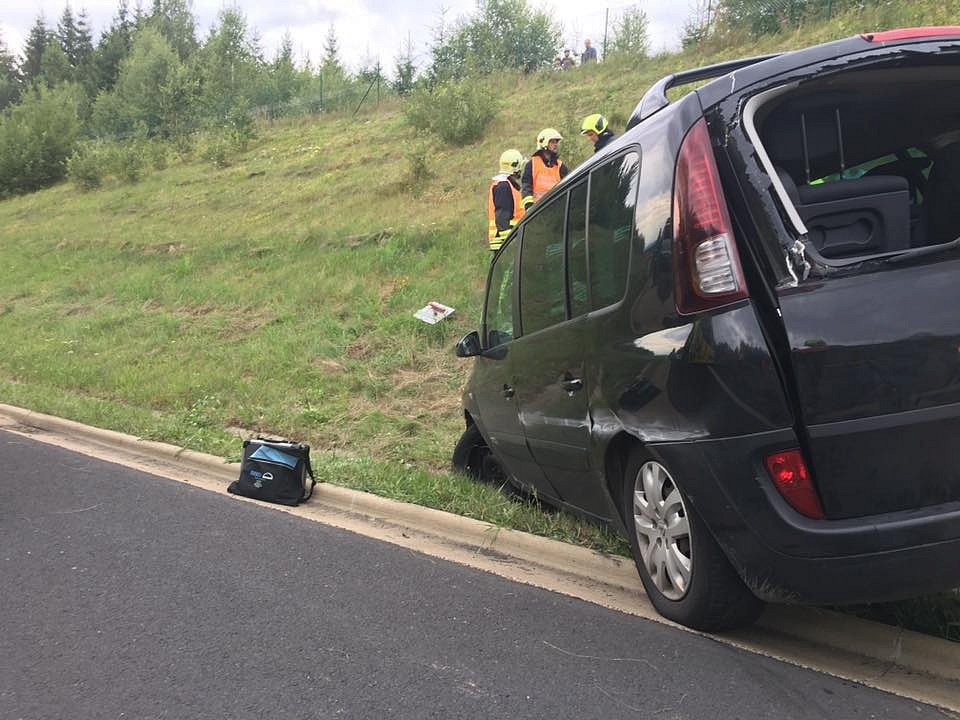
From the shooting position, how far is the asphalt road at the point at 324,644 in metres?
2.68

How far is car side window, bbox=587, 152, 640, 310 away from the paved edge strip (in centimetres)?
131

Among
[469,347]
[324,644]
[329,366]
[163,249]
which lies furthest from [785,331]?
[163,249]

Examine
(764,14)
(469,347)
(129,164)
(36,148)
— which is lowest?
(469,347)

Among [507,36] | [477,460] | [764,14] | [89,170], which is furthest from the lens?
[507,36]

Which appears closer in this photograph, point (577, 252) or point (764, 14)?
point (577, 252)

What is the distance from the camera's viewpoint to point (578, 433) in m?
3.42

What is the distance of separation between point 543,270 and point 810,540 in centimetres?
189

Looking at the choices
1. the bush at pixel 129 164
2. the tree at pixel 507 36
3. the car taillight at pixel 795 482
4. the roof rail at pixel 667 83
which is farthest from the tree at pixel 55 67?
the car taillight at pixel 795 482

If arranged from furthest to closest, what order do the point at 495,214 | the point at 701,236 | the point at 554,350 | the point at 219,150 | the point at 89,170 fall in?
the point at 89,170
the point at 219,150
the point at 495,214
the point at 554,350
the point at 701,236

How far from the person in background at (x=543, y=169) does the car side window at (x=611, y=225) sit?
538 centimetres

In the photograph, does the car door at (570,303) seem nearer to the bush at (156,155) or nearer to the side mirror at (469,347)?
the side mirror at (469,347)

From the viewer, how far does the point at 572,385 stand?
11.2ft

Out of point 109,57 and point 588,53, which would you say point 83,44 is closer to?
point 109,57

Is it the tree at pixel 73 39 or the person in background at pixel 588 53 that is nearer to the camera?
the person in background at pixel 588 53
